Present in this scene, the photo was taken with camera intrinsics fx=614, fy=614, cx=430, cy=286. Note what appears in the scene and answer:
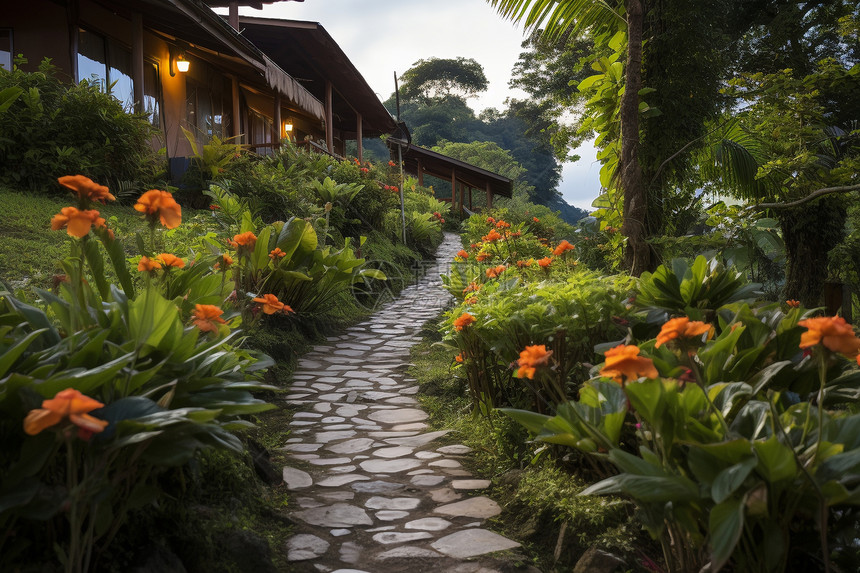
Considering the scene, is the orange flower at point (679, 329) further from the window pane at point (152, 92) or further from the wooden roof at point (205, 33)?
the window pane at point (152, 92)

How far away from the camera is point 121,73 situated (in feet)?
34.7

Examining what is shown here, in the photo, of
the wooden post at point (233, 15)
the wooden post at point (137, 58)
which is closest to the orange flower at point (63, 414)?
the wooden post at point (137, 58)

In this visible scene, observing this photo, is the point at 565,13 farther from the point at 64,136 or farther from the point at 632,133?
the point at 64,136

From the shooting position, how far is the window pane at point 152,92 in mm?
10875

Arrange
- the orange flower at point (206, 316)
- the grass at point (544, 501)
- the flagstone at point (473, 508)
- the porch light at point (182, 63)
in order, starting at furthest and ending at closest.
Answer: the porch light at point (182, 63)
the flagstone at point (473, 508)
the orange flower at point (206, 316)
the grass at point (544, 501)

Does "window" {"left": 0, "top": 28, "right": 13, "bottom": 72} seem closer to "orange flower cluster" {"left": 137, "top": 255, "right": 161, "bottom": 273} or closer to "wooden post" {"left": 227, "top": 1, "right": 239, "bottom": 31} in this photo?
"wooden post" {"left": 227, "top": 1, "right": 239, "bottom": 31}

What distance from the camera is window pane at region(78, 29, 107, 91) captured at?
9383 millimetres

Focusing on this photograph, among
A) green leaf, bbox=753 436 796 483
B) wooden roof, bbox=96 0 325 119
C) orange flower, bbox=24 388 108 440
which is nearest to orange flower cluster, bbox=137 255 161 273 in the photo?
orange flower, bbox=24 388 108 440

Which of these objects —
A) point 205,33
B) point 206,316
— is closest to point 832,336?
point 206,316

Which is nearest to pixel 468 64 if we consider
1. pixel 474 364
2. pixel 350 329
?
pixel 350 329

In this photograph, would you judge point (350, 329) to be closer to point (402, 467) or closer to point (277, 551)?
point (402, 467)

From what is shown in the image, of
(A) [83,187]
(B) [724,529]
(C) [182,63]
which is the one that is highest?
(C) [182,63]

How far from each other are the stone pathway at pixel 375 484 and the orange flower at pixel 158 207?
133 cm

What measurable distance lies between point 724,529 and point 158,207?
80.5 inches
